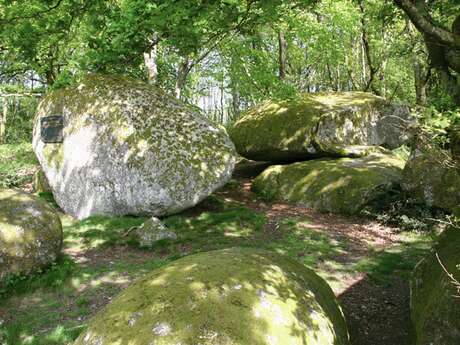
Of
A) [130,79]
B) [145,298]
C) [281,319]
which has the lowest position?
[281,319]

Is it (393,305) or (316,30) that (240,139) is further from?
(393,305)

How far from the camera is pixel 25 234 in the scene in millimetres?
7906

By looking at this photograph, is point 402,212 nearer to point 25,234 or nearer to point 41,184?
point 25,234

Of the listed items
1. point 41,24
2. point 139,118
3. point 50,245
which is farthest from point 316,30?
point 50,245

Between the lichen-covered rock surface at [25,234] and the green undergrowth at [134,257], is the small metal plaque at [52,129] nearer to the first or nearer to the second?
the green undergrowth at [134,257]

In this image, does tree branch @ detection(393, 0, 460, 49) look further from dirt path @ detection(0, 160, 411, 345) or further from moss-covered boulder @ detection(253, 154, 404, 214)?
moss-covered boulder @ detection(253, 154, 404, 214)

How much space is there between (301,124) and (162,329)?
485 inches

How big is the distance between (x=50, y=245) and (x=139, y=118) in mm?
4819

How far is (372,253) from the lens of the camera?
30.3 ft

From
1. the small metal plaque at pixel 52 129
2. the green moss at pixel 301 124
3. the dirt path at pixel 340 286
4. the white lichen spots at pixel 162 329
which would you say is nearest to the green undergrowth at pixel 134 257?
the dirt path at pixel 340 286

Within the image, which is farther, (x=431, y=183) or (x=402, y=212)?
(x=402, y=212)

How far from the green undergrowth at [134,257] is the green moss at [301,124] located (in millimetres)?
3829

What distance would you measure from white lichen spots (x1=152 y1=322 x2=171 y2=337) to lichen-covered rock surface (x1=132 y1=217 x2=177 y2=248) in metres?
6.18

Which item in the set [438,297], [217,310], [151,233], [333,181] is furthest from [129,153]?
[438,297]
